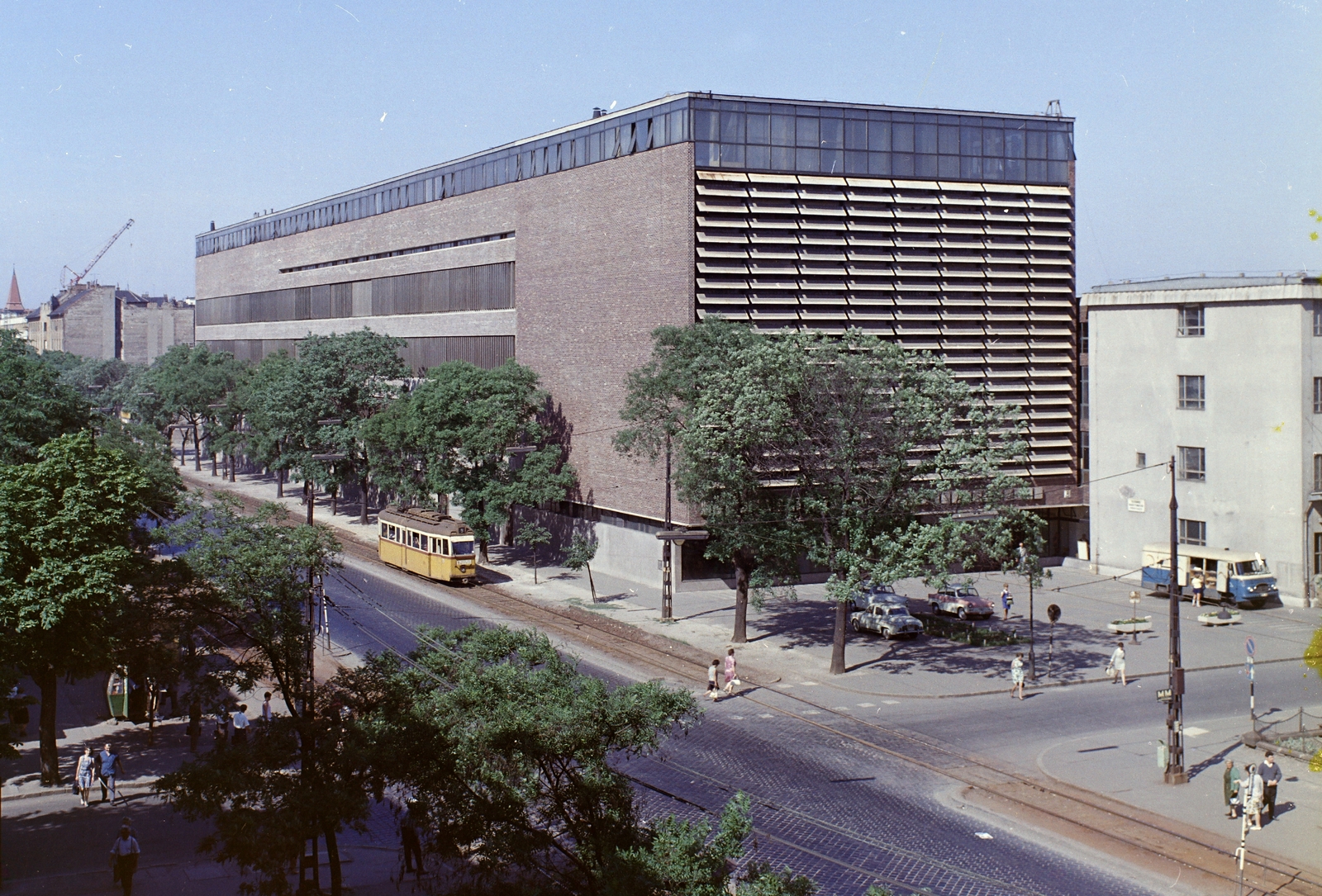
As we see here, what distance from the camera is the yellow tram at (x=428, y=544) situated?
171 feet

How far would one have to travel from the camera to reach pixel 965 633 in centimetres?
4341

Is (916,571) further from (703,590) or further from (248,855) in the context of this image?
(248,855)

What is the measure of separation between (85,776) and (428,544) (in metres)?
27.9

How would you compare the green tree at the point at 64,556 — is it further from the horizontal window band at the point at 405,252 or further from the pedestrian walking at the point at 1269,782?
the horizontal window band at the point at 405,252

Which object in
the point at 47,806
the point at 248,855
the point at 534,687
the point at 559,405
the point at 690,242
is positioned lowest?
the point at 47,806

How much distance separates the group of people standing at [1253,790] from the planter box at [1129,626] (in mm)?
19089

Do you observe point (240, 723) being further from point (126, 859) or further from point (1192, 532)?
point (1192, 532)

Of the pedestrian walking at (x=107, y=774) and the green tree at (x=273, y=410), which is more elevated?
the green tree at (x=273, y=410)

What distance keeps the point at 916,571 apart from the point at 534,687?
21102mm

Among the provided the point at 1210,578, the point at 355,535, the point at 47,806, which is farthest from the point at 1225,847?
the point at 355,535

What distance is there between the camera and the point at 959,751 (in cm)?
2952

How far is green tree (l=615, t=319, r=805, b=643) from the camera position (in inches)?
1443

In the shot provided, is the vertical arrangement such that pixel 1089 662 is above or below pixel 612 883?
below

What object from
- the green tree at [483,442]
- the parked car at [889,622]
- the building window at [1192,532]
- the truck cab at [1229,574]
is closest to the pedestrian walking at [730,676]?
the parked car at [889,622]
